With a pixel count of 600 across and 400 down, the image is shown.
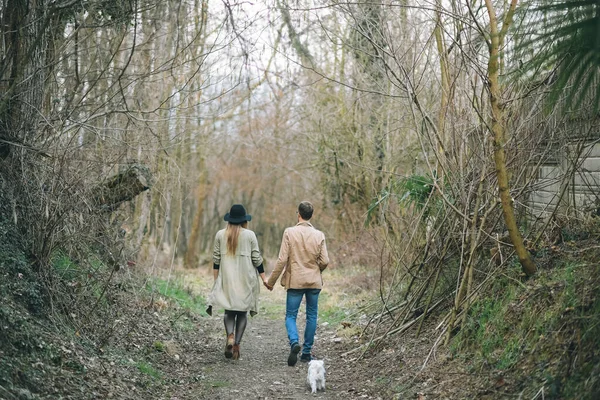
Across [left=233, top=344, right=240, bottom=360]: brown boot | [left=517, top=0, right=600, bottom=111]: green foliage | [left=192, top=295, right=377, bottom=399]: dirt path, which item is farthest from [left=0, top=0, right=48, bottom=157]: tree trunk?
[left=517, top=0, right=600, bottom=111]: green foliage

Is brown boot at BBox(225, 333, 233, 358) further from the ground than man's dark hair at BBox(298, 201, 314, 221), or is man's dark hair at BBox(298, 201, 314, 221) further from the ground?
man's dark hair at BBox(298, 201, 314, 221)

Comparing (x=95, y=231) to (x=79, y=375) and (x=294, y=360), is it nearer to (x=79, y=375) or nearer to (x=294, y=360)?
(x=79, y=375)

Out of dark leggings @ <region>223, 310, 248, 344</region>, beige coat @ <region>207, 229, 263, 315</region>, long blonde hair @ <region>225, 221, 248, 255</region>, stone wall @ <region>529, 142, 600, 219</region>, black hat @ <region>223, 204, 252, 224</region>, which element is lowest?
dark leggings @ <region>223, 310, 248, 344</region>

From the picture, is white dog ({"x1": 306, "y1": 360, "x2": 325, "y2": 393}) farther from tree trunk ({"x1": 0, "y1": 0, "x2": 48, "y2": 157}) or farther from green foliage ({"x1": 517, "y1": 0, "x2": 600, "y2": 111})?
green foliage ({"x1": 517, "y1": 0, "x2": 600, "y2": 111})

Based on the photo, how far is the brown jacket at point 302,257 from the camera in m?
8.37

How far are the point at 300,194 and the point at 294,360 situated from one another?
2151 cm

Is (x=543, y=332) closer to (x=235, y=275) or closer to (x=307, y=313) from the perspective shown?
(x=307, y=313)

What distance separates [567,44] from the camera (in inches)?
132

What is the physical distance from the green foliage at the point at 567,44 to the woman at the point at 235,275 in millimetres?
5503

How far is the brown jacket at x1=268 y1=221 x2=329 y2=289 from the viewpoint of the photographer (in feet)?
27.5

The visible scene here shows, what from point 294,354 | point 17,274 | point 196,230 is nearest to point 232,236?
point 294,354

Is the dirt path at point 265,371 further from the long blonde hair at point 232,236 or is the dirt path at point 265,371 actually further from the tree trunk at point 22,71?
the tree trunk at point 22,71

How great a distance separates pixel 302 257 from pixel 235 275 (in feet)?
3.31

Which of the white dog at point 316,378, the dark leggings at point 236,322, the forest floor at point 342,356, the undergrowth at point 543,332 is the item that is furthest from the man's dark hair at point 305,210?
the undergrowth at point 543,332
